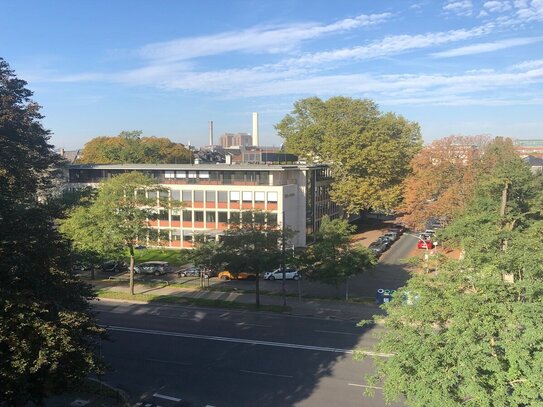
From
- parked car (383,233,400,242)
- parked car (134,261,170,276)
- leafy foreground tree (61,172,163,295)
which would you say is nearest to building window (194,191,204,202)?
parked car (134,261,170,276)

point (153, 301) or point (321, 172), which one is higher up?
point (321, 172)

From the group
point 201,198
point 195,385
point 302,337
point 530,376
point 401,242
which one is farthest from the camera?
point 401,242

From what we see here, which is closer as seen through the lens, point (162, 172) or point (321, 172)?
point (162, 172)

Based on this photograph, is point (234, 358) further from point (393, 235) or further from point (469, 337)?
point (393, 235)

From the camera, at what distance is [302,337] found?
83.5 ft

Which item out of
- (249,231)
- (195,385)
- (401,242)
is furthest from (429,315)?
(401,242)

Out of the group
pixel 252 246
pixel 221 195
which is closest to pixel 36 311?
pixel 252 246

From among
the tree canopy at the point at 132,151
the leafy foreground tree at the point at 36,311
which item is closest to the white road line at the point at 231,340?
the leafy foreground tree at the point at 36,311

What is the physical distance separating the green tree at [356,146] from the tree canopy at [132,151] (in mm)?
33581

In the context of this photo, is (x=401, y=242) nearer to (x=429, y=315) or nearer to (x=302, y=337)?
(x=302, y=337)

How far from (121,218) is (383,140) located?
3633 cm

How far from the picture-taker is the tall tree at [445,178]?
147 feet

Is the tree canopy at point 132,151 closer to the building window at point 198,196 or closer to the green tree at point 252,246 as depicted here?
the building window at point 198,196

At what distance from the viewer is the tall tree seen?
44.7 m
